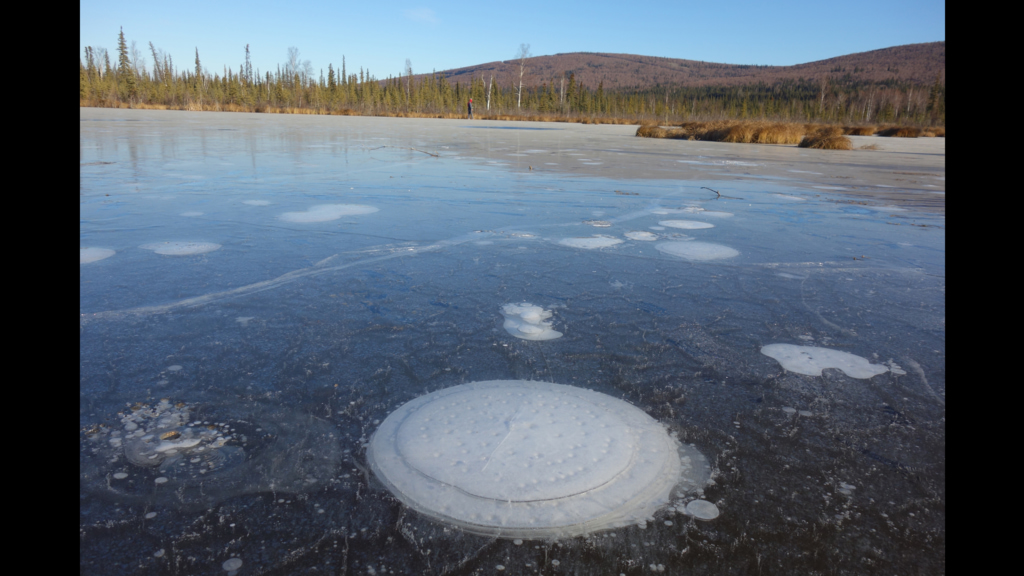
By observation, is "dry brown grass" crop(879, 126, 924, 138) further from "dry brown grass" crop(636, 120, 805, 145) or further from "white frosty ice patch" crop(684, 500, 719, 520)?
"white frosty ice patch" crop(684, 500, 719, 520)

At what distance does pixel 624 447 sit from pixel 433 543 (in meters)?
0.66

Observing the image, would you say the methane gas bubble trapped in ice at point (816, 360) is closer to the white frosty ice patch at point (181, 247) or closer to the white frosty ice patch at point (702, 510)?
the white frosty ice patch at point (702, 510)

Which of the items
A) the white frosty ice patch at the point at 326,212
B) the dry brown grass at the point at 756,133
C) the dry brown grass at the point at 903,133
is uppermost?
the dry brown grass at the point at 903,133

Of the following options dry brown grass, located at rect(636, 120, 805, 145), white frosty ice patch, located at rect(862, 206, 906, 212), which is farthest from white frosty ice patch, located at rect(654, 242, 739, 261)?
dry brown grass, located at rect(636, 120, 805, 145)

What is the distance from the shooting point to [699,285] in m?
3.41

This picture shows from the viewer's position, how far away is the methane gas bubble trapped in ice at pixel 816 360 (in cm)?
232

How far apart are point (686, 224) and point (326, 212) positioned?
10.9ft

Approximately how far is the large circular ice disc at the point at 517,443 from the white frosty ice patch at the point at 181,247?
2.70 m

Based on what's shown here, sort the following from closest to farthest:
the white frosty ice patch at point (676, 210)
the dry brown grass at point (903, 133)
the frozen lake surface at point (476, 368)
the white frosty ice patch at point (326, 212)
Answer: the frozen lake surface at point (476, 368) → the white frosty ice patch at point (326, 212) → the white frosty ice patch at point (676, 210) → the dry brown grass at point (903, 133)

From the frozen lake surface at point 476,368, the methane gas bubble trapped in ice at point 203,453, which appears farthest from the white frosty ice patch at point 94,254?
the methane gas bubble trapped in ice at point 203,453

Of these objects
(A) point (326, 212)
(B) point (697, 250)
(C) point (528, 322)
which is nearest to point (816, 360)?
(C) point (528, 322)

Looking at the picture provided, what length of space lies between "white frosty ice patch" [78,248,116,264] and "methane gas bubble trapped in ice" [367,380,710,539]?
9.29 feet

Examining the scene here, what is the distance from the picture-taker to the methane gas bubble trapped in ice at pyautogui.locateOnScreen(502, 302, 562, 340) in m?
2.61
